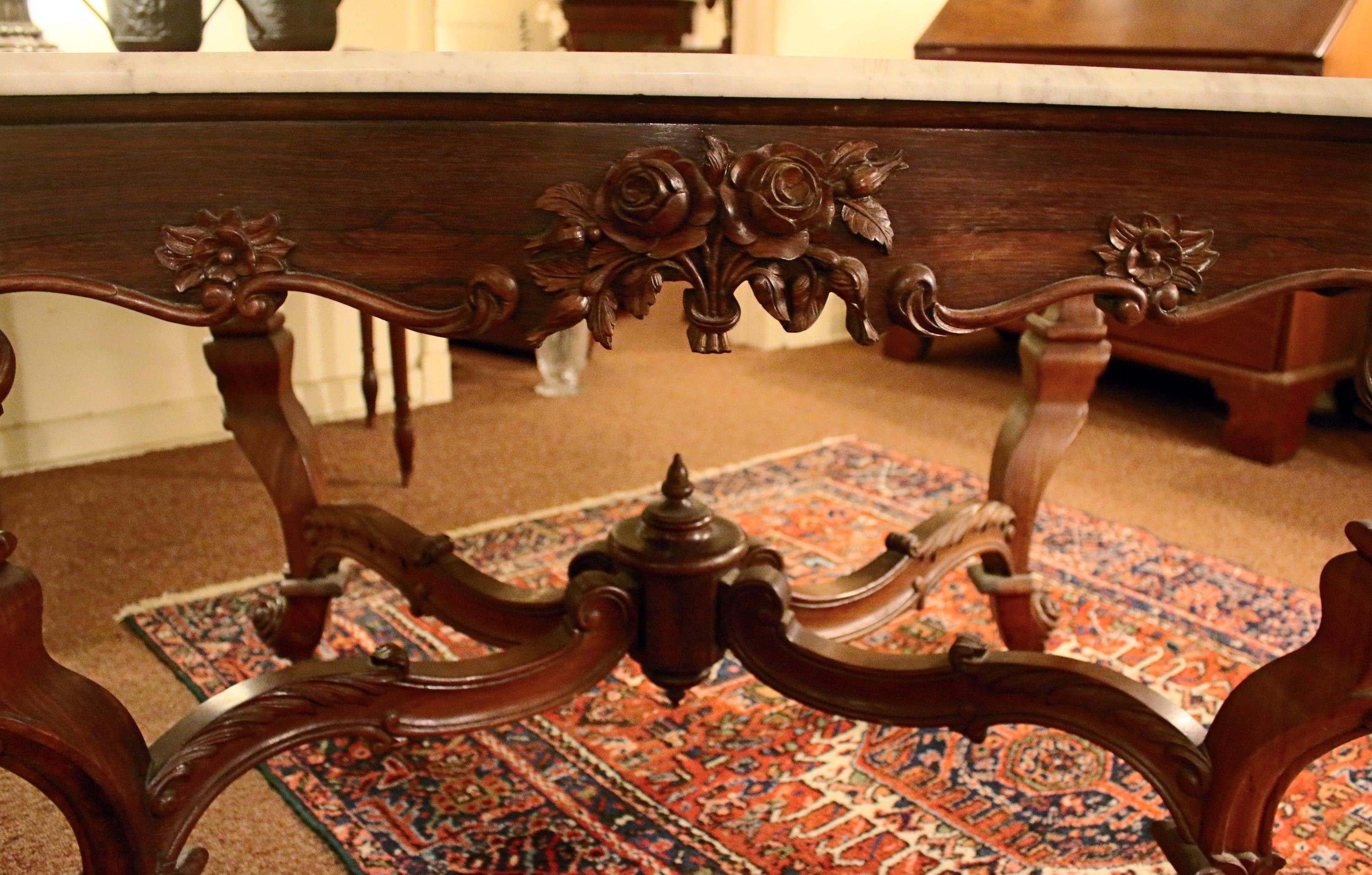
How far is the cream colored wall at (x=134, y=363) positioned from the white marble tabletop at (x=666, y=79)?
4.63 feet

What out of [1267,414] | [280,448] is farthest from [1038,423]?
[1267,414]

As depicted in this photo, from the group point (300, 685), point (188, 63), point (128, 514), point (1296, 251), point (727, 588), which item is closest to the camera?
point (188, 63)

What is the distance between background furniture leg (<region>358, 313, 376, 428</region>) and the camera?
201cm

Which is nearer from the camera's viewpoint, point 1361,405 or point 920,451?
point 1361,405

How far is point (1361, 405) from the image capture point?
0.73m

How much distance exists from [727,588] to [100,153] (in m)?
0.57

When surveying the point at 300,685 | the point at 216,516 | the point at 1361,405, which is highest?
the point at 1361,405

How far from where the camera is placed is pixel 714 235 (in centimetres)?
63

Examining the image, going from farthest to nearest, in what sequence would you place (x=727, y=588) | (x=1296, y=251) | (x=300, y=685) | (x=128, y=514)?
(x=128, y=514) → (x=727, y=588) → (x=300, y=685) → (x=1296, y=251)

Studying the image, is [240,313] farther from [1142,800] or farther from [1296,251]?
[1142,800]

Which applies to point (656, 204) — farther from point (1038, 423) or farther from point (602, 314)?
point (1038, 423)

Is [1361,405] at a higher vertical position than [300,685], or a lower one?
higher

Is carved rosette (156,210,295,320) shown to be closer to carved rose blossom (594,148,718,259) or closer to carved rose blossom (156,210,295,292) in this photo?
carved rose blossom (156,210,295,292)

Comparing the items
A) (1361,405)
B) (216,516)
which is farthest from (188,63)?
(216,516)
